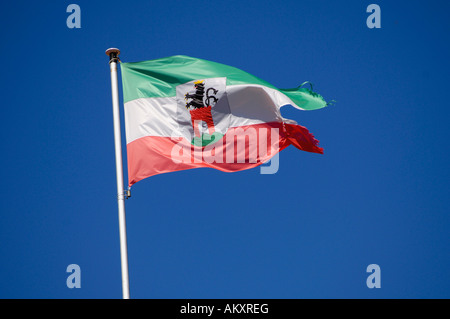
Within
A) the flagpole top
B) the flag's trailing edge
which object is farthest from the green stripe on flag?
the flagpole top

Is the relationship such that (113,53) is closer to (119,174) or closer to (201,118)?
(201,118)

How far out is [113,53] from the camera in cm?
1489

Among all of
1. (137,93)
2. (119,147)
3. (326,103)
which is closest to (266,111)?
(326,103)

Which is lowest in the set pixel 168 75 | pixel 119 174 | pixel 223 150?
pixel 119 174

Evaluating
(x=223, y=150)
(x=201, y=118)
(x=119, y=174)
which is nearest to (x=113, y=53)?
(x=201, y=118)

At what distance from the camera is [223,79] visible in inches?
642

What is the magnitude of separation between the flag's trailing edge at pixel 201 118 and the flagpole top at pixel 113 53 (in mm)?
927

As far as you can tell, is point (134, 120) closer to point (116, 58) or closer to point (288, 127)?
point (116, 58)

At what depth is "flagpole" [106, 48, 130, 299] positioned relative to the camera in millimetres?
12891

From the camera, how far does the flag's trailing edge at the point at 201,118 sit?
1491 centimetres

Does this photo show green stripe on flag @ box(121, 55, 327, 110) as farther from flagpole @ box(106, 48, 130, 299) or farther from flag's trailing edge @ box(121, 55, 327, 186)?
flagpole @ box(106, 48, 130, 299)

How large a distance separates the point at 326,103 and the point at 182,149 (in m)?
4.99

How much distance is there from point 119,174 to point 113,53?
341cm

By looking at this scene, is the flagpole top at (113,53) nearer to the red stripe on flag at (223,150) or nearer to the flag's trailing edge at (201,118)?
the flag's trailing edge at (201,118)
